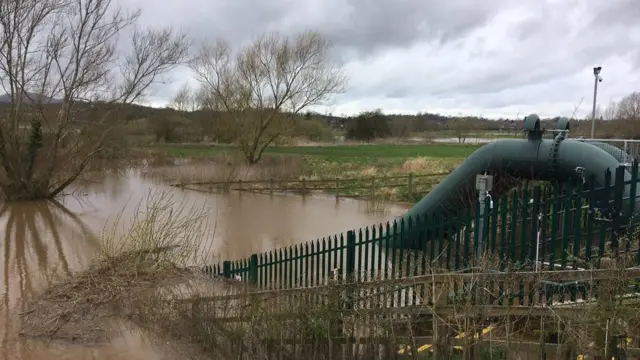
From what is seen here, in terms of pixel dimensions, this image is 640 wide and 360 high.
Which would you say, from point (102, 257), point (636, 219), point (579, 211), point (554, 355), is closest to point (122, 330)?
point (102, 257)

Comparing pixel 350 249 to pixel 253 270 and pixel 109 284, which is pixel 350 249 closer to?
pixel 253 270

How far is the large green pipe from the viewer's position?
697 centimetres

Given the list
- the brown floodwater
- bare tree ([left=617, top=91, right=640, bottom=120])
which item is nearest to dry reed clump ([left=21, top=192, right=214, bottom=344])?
the brown floodwater

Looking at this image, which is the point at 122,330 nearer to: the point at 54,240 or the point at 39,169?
the point at 54,240

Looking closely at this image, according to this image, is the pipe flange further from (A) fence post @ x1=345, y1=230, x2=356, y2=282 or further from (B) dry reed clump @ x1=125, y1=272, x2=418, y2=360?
(B) dry reed clump @ x1=125, y1=272, x2=418, y2=360

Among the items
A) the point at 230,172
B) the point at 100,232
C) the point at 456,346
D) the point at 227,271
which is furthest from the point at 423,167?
the point at 456,346

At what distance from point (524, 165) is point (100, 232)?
41.2 ft

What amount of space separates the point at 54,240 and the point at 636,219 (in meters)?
14.4

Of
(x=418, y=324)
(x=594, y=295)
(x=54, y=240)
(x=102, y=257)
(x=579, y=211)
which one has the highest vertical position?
(x=579, y=211)

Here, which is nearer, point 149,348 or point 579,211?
point 579,211

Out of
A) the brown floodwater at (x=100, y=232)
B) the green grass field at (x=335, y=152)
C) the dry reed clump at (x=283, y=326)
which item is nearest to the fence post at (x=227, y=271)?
the brown floodwater at (x=100, y=232)

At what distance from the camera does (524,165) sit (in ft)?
25.3

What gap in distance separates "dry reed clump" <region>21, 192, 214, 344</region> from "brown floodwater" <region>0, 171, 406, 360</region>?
0.28 metres

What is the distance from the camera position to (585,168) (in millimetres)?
6930
